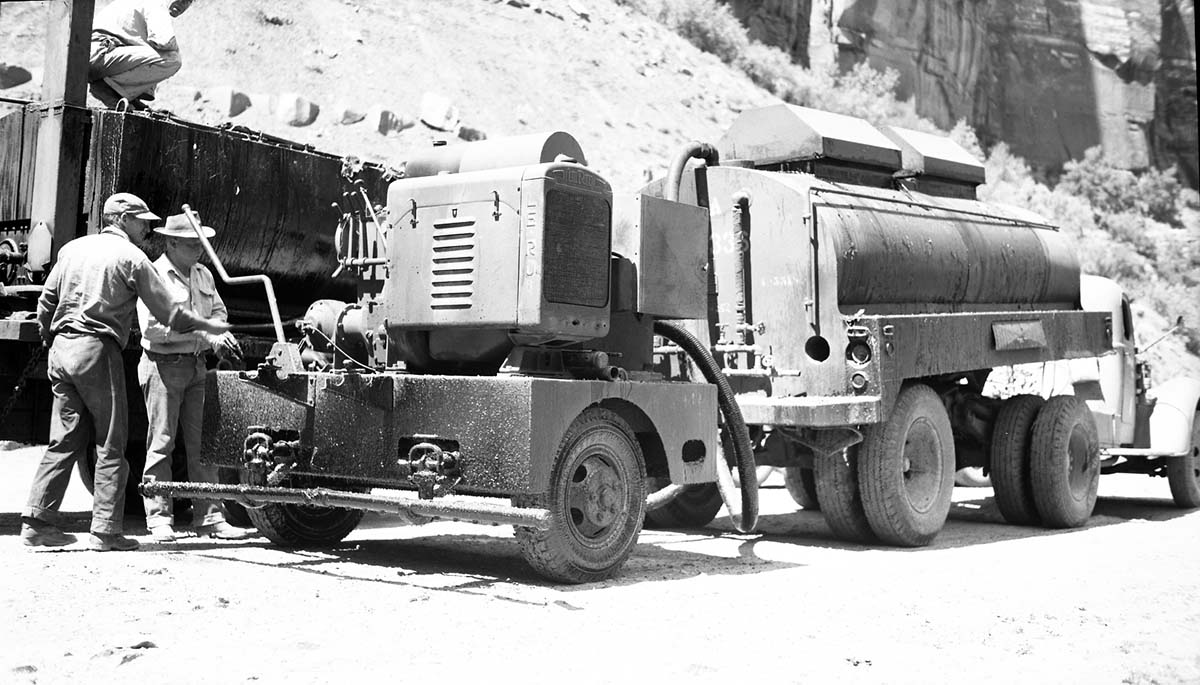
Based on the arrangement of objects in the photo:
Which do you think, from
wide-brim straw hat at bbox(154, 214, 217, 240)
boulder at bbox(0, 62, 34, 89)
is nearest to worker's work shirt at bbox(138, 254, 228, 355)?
wide-brim straw hat at bbox(154, 214, 217, 240)

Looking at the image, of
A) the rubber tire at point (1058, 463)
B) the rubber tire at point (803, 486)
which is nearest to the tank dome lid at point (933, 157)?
the rubber tire at point (1058, 463)

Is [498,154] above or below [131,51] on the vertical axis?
below

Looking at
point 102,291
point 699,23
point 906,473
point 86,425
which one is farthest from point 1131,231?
point 86,425

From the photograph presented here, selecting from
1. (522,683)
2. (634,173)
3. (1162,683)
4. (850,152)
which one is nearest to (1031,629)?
(1162,683)

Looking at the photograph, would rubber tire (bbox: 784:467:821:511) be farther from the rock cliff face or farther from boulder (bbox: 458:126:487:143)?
the rock cliff face

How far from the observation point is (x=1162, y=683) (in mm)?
5035

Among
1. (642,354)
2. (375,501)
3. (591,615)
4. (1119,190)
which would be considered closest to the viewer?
(591,615)

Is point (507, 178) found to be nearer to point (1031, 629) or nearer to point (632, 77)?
point (1031, 629)

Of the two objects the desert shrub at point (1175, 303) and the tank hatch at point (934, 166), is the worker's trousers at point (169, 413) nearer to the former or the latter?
the tank hatch at point (934, 166)

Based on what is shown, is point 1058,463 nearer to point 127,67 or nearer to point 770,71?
point 127,67

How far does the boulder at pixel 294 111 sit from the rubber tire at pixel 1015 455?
19884 mm

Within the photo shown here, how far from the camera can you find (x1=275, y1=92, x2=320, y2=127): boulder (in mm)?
27781

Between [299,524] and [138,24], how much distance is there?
4.45 metres

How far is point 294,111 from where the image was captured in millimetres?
27844
